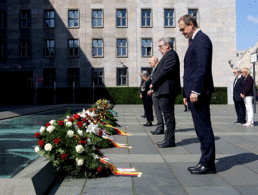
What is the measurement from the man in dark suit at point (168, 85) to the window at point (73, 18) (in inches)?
1019

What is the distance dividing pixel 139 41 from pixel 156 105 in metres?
23.1

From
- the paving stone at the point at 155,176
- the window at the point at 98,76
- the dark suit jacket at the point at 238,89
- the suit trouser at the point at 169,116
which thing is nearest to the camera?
the paving stone at the point at 155,176

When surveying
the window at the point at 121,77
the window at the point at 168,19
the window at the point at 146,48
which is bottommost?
the window at the point at 121,77

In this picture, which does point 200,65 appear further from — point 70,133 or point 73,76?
point 73,76

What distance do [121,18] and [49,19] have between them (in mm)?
7952

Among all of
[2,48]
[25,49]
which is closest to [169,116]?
[25,49]

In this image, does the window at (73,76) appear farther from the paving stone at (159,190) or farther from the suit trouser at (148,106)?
the paving stone at (159,190)

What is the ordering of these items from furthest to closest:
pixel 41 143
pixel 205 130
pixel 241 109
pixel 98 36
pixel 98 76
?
pixel 98 36 < pixel 98 76 < pixel 241 109 < pixel 205 130 < pixel 41 143

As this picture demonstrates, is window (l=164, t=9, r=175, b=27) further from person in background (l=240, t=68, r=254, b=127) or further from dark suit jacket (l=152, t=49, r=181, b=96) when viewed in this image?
dark suit jacket (l=152, t=49, r=181, b=96)

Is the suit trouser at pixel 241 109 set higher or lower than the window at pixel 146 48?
→ lower

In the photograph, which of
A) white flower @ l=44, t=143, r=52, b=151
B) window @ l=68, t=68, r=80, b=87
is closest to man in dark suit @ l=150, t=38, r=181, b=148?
white flower @ l=44, t=143, r=52, b=151

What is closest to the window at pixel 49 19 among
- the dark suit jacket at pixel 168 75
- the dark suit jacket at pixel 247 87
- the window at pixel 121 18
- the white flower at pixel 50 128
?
the window at pixel 121 18

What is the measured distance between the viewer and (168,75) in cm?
585

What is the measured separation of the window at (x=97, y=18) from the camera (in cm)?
2998
